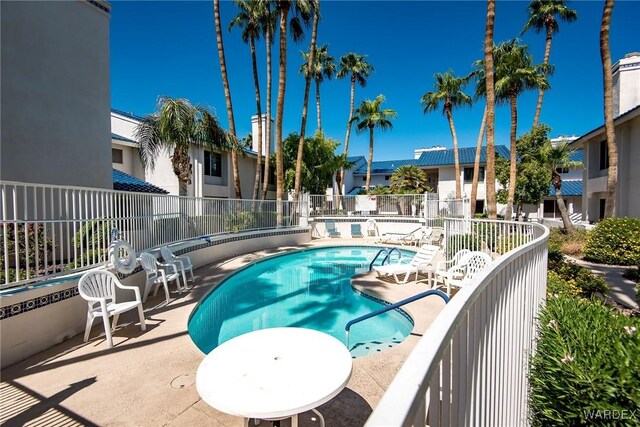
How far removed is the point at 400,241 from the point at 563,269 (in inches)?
382

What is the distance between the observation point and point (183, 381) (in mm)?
3389

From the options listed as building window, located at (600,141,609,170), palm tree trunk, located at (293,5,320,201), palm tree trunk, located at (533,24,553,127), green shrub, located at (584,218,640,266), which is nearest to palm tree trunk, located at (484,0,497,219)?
green shrub, located at (584,218,640,266)

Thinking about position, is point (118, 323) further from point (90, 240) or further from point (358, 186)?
point (358, 186)

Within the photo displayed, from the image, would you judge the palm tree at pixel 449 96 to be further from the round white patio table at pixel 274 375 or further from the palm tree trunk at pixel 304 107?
the round white patio table at pixel 274 375

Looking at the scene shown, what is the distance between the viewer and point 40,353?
4094 millimetres

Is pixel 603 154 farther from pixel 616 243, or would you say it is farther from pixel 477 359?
pixel 477 359

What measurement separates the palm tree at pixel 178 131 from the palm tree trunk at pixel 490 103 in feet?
32.6

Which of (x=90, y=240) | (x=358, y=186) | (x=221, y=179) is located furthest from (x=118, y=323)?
(x=358, y=186)

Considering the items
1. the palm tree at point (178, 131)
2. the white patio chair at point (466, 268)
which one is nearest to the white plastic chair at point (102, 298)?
the white patio chair at point (466, 268)

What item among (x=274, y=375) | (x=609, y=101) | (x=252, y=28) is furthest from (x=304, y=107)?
(x=274, y=375)

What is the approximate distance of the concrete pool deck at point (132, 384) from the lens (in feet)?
9.28

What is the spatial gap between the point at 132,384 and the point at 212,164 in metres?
18.4

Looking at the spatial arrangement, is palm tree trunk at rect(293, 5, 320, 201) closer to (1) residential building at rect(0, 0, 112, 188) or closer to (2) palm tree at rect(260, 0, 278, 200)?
(2) palm tree at rect(260, 0, 278, 200)

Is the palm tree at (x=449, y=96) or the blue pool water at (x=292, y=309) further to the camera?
the palm tree at (x=449, y=96)
